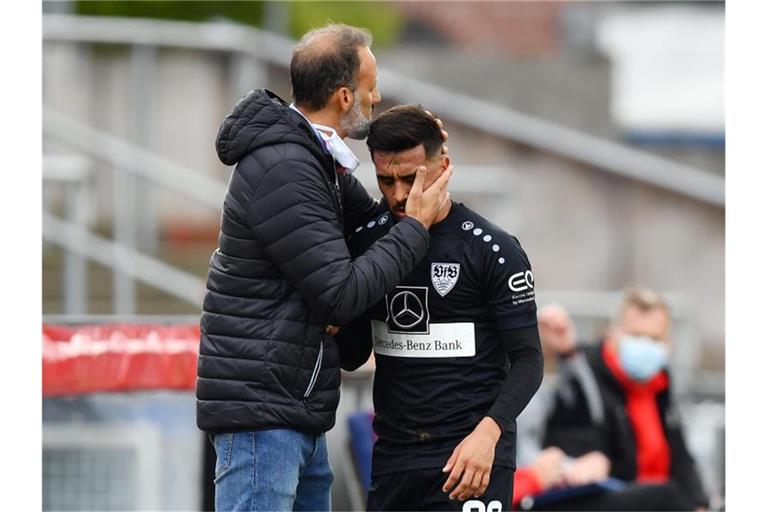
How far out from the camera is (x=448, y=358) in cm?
457

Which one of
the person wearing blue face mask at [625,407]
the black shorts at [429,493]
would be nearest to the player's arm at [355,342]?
the black shorts at [429,493]

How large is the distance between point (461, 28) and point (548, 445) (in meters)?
15.9

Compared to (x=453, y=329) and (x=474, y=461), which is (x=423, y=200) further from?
(x=474, y=461)

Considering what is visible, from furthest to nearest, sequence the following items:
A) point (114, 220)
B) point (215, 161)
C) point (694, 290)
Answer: point (694, 290), point (215, 161), point (114, 220)

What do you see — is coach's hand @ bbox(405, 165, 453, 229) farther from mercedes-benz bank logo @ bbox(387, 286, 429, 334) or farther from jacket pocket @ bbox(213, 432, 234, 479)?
jacket pocket @ bbox(213, 432, 234, 479)

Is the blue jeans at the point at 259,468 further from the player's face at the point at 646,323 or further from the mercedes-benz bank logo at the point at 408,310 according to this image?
the player's face at the point at 646,323

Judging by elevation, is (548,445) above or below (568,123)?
below

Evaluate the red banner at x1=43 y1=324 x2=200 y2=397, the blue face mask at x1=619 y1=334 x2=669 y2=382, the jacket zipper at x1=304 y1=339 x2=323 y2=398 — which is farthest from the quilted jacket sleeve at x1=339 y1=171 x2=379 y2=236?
the blue face mask at x1=619 y1=334 x2=669 y2=382

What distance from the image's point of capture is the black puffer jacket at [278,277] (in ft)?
14.0

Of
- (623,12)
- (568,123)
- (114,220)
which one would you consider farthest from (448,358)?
(623,12)

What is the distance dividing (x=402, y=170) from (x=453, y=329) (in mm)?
532

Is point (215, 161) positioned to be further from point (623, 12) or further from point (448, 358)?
point (623, 12)

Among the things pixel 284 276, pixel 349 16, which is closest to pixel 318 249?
pixel 284 276

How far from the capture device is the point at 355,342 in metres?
4.81
